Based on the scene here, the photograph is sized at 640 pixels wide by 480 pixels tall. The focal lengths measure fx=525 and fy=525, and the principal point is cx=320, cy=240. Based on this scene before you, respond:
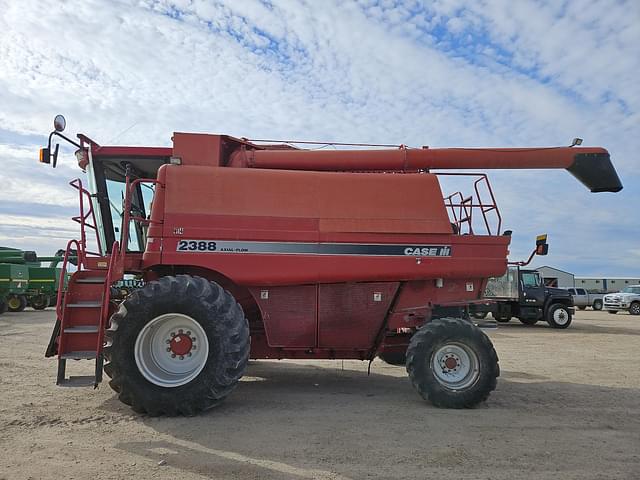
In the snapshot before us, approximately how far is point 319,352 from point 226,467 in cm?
287

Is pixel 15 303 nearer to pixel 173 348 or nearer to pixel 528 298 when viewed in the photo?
pixel 173 348

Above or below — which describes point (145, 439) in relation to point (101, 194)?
below

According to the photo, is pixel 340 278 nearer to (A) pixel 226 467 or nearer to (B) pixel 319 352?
(B) pixel 319 352

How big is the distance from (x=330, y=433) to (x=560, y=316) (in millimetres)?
17656

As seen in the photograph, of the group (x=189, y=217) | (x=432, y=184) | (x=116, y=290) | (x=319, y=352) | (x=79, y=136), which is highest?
(x=79, y=136)

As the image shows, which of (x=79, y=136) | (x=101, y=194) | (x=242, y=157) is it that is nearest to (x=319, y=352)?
(x=242, y=157)

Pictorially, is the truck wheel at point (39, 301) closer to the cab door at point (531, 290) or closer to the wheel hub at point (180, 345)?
the cab door at point (531, 290)

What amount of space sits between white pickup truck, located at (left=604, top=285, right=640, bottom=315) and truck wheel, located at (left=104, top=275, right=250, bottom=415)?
3116 cm

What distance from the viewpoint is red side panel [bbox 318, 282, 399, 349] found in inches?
274

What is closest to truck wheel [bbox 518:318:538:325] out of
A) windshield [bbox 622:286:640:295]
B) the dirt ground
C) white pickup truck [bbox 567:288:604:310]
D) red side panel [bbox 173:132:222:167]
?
the dirt ground

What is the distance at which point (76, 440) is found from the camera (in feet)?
16.5

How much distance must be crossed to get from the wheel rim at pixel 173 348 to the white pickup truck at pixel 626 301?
31.5m

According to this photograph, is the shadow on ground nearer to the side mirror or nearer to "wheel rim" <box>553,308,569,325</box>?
the side mirror

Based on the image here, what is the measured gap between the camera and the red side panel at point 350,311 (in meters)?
6.95
